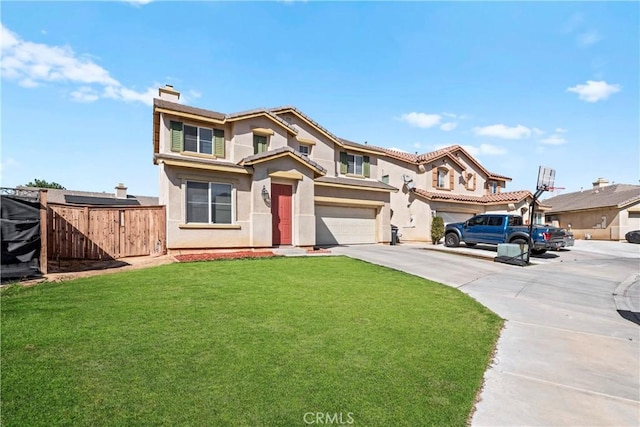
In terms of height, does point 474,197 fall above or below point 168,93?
below

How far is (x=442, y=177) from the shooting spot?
82.2 feet

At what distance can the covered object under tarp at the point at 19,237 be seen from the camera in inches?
295

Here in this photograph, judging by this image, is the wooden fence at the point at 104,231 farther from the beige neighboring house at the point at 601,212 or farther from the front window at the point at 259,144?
the beige neighboring house at the point at 601,212

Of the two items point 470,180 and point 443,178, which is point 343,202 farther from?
point 470,180

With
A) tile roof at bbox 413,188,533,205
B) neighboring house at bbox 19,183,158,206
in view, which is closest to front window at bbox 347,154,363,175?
tile roof at bbox 413,188,533,205

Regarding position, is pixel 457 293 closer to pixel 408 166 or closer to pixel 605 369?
pixel 605 369

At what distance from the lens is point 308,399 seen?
2.87 meters

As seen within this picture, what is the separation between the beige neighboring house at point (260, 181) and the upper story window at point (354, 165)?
0.23 feet

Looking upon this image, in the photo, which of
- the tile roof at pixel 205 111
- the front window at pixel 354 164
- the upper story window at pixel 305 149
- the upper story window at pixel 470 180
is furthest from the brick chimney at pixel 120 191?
the upper story window at pixel 470 180

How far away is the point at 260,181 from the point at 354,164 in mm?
8509

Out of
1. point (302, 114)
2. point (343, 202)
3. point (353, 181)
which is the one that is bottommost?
point (343, 202)

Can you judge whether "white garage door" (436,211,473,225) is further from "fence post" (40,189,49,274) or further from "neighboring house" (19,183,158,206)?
"neighboring house" (19,183,158,206)

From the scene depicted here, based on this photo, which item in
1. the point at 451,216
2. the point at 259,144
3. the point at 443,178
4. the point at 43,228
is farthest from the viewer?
the point at 443,178

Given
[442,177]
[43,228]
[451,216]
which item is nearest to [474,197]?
[442,177]
